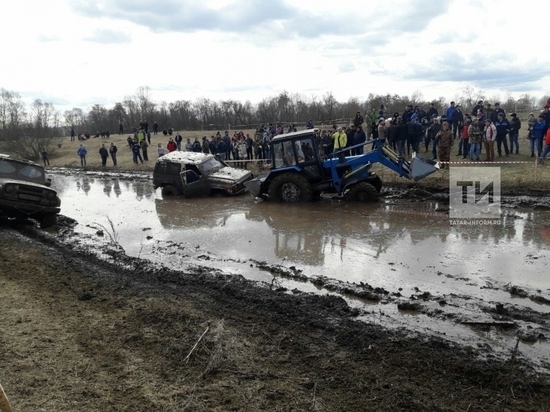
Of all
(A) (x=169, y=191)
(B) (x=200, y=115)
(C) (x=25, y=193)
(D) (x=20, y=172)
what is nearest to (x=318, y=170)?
(A) (x=169, y=191)

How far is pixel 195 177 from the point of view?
16594mm

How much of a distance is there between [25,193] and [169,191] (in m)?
6.24

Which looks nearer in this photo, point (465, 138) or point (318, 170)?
point (318, 170)

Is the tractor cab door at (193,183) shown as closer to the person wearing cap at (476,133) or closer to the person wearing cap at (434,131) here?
the person wearing cap at (434,131)

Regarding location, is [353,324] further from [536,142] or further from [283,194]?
[536,142]

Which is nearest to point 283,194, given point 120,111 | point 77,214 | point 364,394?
point 77,214

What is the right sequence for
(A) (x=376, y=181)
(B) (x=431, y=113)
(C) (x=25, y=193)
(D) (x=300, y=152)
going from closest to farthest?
(C) (x=25, y=193) → (D) (x=300, y=152) → (A) (x=376, y=181) → (B) (x=431, y=113)

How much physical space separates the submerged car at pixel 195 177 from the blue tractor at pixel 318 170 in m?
2.33

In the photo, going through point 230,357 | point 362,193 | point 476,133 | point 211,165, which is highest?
point 476,133

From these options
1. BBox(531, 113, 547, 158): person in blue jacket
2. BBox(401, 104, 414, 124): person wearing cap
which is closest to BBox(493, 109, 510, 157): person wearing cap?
BBox(531, 113, 547, 158): person in blue jacket

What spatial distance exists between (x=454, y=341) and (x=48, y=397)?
447 cm

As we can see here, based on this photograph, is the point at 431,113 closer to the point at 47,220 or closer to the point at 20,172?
the point at 47,220

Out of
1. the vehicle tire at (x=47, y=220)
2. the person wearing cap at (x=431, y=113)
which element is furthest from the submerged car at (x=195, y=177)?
the person wearing cap at (x=431, y=113)

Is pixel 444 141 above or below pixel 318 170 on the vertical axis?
above
